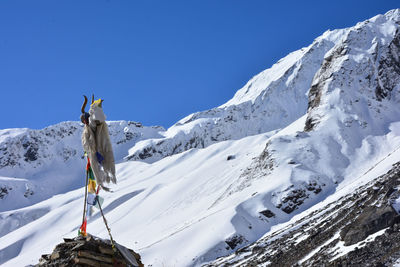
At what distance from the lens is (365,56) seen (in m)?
93.8

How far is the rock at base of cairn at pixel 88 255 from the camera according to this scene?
26.5ft

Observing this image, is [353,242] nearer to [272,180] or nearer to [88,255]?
[88,255]

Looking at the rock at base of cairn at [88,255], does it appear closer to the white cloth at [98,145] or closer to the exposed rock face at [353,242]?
the white cloth at [98,145]

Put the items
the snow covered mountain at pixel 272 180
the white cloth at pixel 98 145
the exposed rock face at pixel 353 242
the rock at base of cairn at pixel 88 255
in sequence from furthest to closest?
the snow covered mountain at pixel 272 180, the exposed rock face at pixel 353 242, the white cloth at pixel 98 145, the rock at base of cairn at pixel 88 255

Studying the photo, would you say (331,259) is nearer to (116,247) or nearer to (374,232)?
(374,232)

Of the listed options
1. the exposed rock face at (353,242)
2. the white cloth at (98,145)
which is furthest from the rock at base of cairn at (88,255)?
the exposed rock face at (353,242)

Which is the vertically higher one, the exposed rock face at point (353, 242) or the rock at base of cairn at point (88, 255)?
the rock at base of cairn at point (88, 255)

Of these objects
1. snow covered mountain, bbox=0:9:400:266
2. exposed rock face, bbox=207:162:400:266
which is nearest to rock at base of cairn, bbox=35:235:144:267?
exposed rock face, bbox=207:162:400:266

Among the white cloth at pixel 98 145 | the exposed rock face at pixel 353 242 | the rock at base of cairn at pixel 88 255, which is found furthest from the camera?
the exposed rock face at pixel 353 242

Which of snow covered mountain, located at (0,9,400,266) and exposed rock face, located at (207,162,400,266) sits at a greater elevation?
snow covered mountain, located at (0,9,400,266)

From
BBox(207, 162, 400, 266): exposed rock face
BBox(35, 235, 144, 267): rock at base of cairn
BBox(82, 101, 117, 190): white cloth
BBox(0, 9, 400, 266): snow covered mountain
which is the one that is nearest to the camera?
BBox(35, 235, 144, 267): rock at base of cairn

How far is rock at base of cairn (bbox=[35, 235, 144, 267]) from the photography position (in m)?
8.09

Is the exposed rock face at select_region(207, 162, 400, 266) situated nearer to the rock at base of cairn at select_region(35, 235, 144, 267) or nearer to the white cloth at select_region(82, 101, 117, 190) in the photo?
the rock at base of cairn at select_region(35, 235, 144, 267)

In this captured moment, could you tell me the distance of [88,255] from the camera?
8.09 meters
